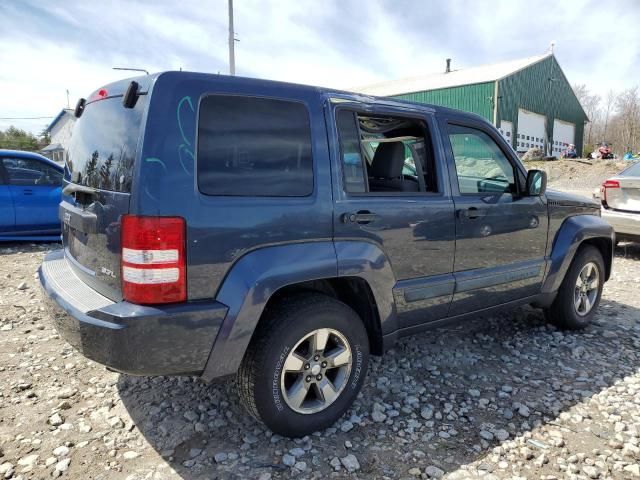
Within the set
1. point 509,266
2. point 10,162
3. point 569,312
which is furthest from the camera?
point 10,162

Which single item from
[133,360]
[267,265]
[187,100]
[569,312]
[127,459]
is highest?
[187,100]

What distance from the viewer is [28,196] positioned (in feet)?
23.5

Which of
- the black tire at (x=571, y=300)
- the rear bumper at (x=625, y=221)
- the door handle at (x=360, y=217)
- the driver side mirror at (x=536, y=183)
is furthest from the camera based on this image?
the rear bumper at (x=625, y=221)

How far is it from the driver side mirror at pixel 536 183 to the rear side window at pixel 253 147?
2.00 meters

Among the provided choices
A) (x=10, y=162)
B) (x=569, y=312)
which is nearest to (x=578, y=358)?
(x=569, y=312)

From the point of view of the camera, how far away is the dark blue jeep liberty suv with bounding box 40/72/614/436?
7.06 ft

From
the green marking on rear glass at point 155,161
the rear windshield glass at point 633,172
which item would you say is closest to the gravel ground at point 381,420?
the green marking on rear glass at point 155,161

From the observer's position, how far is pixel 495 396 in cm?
317

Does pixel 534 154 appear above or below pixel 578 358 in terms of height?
above

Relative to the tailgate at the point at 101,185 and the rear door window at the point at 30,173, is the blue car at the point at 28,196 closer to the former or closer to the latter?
the rear door window at the point at 30,173

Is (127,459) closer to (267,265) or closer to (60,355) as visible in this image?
(267,265)

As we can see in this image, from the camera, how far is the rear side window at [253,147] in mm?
2258

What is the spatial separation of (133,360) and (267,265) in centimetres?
75

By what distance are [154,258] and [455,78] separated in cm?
3291
